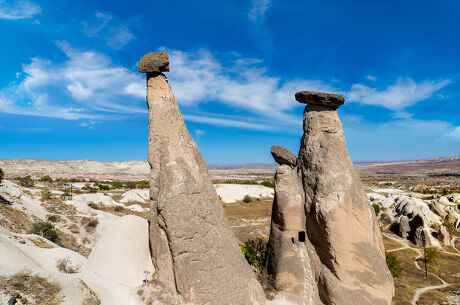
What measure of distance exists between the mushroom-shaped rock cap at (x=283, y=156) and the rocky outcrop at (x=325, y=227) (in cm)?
29

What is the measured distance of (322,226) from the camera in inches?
293

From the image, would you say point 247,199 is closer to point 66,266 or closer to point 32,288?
point 66,266

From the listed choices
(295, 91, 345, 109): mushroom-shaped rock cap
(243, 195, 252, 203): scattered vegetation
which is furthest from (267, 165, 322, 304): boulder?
(243, 195, 252, 203): scattered vegetation

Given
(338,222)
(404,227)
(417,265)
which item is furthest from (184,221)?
(404,227)

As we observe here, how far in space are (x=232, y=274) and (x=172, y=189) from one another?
2677 mm

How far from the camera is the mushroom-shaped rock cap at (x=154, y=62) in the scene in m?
7.41

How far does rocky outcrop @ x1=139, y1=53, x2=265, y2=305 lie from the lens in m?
6.41

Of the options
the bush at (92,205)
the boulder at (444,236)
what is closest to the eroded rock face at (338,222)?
the boulder at (444,236)

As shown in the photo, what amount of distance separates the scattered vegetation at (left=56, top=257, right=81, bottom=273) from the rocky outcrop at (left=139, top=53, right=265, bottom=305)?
285 cm

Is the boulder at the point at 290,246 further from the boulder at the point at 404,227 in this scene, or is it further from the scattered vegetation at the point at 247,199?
the scattered vegetation at the point at 247,199

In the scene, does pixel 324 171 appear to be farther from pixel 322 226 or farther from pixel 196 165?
pixel 196 165

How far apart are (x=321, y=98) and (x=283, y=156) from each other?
223 centimetres

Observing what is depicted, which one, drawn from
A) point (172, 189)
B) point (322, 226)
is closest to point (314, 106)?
point (322, 226)

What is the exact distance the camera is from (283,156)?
353 inches
